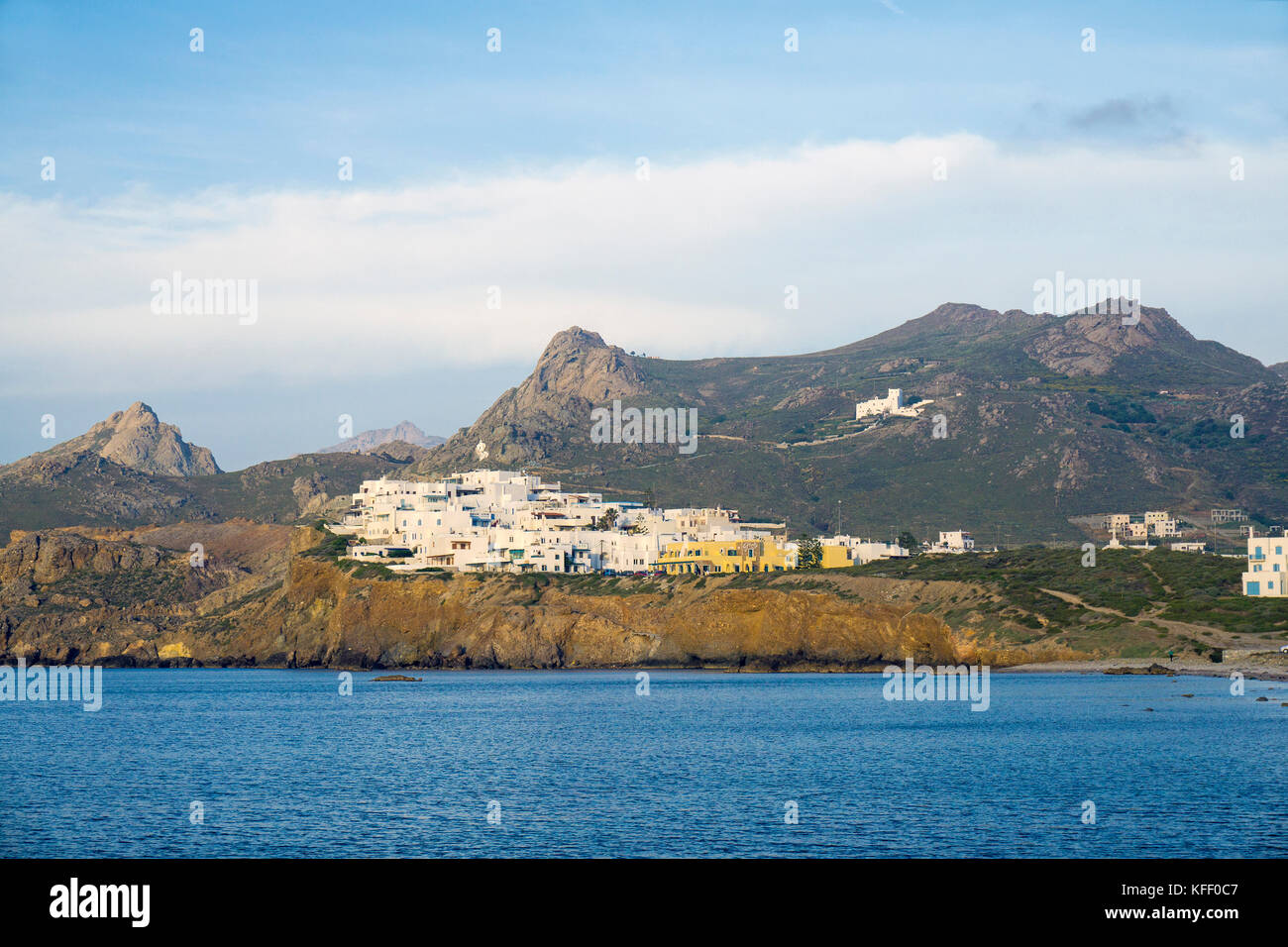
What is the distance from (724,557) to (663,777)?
9960cm

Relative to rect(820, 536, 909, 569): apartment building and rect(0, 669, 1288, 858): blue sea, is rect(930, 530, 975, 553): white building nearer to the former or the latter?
rect(820, 536, 909, 569): apartment building

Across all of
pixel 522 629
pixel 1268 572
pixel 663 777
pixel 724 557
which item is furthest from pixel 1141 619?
pixel 663 777

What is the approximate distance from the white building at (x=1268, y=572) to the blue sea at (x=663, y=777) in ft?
84.5

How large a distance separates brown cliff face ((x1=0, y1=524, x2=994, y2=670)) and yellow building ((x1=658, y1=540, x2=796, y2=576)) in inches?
383

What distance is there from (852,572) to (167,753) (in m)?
85.4

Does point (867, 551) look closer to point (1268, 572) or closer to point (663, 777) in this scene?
point (1268, 572)

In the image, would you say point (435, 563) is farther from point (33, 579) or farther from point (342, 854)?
point (342, 854)

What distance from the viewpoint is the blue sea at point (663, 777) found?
125 feet

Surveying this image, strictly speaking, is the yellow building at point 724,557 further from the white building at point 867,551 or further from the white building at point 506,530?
the white building at point 867,551

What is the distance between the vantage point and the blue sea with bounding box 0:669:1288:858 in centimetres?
3797

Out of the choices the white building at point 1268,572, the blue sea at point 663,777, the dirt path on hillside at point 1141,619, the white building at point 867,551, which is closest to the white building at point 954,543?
the white building at point 867,551

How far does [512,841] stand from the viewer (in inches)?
1481

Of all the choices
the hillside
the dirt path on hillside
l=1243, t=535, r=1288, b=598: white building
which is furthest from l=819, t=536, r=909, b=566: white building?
l=1243, t=535, r=1288, b=598: white building
